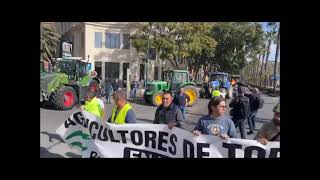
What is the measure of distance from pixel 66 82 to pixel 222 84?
12.8 ft

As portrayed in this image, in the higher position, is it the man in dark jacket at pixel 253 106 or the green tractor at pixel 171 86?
the green tractor at pixel 171 86

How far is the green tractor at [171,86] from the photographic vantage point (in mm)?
7014

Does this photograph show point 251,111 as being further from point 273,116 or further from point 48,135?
point 48,135

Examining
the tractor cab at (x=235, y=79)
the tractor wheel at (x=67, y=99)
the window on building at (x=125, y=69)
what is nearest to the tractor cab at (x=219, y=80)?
the tractor cab at (x=235, y=79)

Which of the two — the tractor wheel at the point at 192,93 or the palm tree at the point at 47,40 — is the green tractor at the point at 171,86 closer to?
the tractor wheel at the point at 192,93

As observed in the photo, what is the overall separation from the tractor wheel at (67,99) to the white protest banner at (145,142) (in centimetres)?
98

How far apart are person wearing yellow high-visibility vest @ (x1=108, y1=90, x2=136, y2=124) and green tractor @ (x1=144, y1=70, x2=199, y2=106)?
0.82 meters

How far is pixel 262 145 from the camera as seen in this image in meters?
5.87

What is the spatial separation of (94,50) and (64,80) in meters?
1.96

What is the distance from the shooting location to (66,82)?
9000 millimetres

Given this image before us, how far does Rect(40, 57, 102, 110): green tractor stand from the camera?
747cm

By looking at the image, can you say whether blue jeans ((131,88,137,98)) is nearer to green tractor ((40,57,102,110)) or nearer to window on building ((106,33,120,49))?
green tractor ((40,57,102,110))

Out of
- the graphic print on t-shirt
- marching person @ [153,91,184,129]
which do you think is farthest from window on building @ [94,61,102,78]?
the graphic print on t-shirt
